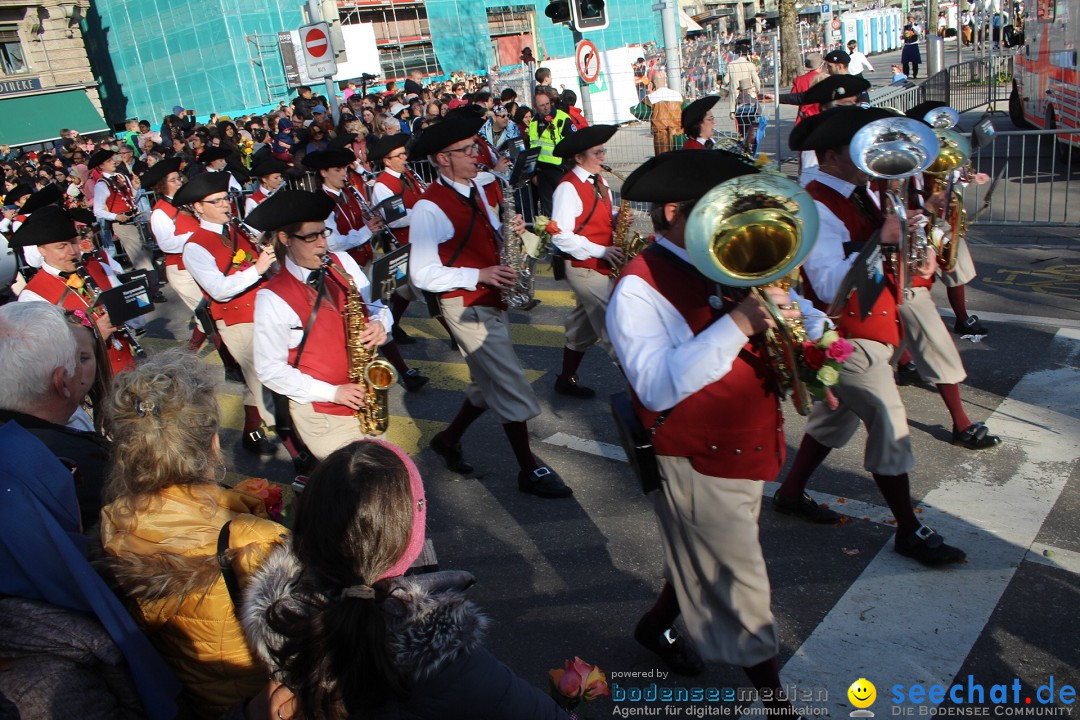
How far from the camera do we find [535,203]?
45.1ft

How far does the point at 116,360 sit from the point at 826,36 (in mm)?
34168

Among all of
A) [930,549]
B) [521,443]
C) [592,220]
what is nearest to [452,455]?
[521,443]

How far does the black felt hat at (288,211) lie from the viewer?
4.21m

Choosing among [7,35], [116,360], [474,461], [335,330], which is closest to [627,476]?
[474,461]

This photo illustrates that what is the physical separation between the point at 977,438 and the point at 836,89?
4.20 m

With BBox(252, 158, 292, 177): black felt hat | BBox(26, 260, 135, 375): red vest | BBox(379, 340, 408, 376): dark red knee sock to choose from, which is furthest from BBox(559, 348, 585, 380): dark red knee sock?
BBox(252, 158, 292, 177): black felt hat

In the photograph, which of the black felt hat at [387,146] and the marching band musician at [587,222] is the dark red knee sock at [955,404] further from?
the black felt hat at [387,146]

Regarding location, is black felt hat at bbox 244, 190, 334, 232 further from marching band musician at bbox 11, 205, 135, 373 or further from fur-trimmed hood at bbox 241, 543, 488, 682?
fur-trimmed hood at bbox 241, 543, 488, 682

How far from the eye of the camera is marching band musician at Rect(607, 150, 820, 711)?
2.98m

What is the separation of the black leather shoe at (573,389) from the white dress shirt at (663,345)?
12.4 feet

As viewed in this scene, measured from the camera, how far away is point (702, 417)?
3041 mm

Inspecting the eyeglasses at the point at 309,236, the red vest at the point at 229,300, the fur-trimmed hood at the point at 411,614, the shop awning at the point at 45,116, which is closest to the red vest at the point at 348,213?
the red vest at the point at 229,300

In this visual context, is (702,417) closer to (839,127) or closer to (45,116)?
(839,127)

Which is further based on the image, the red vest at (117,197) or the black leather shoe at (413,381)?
the red vest at (117,197)
